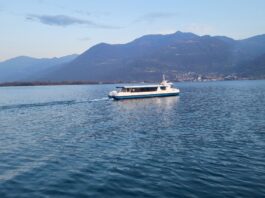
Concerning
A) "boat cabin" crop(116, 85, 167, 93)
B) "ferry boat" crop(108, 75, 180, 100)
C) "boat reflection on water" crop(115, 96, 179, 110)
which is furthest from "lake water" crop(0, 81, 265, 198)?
"boat cabin" crop(116, 85, 167, 93)

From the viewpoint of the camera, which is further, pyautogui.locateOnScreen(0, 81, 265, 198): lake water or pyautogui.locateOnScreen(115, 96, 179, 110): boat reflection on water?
pyautogui.locateOnScreen(115, 96, 179, 110): boat reflection on water

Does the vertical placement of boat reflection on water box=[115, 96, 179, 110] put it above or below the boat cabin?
below

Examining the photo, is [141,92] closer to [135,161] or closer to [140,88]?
[140,88]

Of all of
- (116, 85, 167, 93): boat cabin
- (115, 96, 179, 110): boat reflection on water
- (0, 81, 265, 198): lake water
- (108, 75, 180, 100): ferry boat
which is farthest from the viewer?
(116, 85, 167, 93): boat cabin

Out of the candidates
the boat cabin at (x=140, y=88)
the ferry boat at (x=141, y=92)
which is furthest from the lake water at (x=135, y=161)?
the boat cabin at (x=140, y=88)

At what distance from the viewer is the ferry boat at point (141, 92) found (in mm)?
109062

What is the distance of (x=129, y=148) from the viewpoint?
35469 mm

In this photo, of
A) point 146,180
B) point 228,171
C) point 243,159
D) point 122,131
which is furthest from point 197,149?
point 122,131

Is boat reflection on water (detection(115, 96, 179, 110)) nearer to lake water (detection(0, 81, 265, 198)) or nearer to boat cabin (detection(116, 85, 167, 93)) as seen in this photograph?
boat cabin (detection(116, 85, 167, 93))

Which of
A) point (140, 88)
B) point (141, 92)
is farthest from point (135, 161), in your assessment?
point (140, 88)

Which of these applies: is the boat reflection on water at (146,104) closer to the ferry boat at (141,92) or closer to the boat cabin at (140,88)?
the ferry boat at (141,92)

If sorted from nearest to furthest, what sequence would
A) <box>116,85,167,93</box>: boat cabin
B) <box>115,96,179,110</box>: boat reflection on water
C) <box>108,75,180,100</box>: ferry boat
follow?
<box>115,96,179,110</box>: boat reflection on water, <box>108,75,180,100</box>: ferry boat, <box>116,85,167,93</box>: boat cabin

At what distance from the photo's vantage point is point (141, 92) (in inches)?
4530

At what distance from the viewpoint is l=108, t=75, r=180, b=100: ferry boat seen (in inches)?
4294
